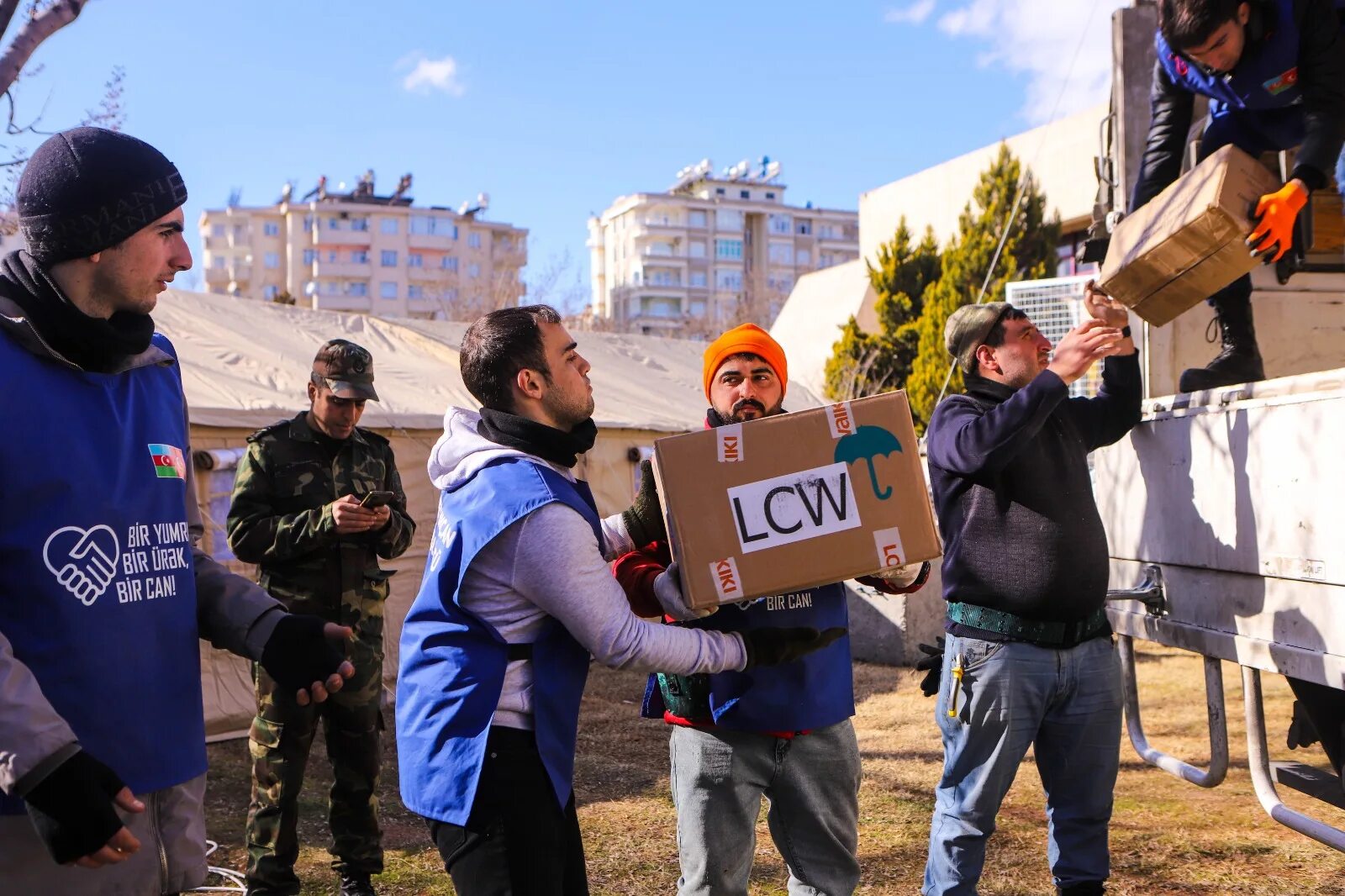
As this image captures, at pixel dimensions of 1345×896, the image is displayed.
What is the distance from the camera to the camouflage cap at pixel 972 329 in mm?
3605

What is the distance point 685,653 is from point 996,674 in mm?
1264

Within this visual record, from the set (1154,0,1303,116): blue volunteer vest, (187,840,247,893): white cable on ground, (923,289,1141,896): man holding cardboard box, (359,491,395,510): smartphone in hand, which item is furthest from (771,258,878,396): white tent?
(923,289,1141,896): man holding cardboard box

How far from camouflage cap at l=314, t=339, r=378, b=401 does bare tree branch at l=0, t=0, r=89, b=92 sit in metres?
2.29

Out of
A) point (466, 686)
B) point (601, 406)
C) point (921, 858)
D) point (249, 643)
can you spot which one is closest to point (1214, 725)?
point (921, 858)

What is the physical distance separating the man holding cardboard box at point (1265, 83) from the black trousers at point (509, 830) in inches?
92.5

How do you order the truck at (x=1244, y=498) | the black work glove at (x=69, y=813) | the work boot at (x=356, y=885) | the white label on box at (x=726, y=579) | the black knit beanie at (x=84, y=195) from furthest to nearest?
1. the work boot at (x=356, y=885)
2. the truck at (x=1244, y=498)
3. the white label on box at (x=726, y=579)
4. the black knit beanie at (x=84, y=195)
5. the black work glove at (x=69, y=813)

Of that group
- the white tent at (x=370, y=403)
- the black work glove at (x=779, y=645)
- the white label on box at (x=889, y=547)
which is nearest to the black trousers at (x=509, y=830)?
the black work glove at (x=779, y=645)

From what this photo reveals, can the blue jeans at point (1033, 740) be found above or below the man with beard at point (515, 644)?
below

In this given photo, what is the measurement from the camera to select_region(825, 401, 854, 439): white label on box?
273 centimetres

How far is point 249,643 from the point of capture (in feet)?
7.21

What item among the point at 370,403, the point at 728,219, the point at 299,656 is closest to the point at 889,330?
the point at 370,403

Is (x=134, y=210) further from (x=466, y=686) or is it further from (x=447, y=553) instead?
(x=466, y=686)

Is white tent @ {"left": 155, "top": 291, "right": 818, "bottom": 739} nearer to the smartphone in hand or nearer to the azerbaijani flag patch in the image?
the smartphone in hand

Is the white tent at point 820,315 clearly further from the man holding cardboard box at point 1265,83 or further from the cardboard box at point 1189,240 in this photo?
the cardboard box at point 1189,240
